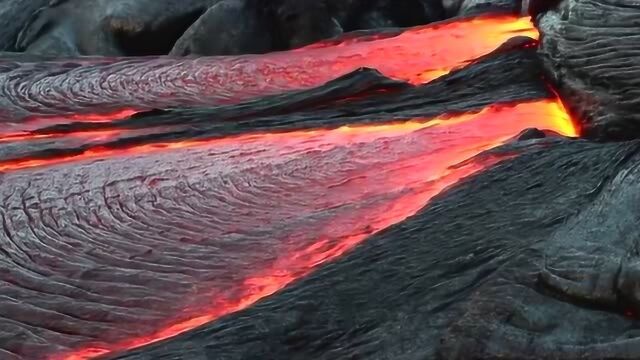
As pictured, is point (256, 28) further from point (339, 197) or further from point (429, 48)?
point (339, 197)

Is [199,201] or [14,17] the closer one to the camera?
[199,201]

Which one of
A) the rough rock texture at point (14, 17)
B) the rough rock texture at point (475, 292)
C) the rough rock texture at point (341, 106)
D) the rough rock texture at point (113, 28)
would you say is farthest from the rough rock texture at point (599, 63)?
the rough rock texture at point (14, 17)

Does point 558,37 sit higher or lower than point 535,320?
higher

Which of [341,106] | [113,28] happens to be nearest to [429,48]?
[341,106]

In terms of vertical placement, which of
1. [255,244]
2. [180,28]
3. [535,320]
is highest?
[180,28]

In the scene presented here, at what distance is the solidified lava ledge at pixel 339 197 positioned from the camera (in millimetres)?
2145

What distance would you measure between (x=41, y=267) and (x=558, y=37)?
182 centimetres

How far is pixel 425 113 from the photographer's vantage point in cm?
336

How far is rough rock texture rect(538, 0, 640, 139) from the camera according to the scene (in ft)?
9.70

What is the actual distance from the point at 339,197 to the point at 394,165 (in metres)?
0.26

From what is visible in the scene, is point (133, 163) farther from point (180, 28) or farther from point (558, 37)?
point (180, 28)

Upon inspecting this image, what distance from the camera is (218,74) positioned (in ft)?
13.0

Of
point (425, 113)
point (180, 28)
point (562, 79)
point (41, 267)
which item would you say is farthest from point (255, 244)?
point (180, 28)

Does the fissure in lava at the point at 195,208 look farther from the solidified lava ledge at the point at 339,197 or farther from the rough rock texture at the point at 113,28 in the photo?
the rough rock texture at the point at 113,28
